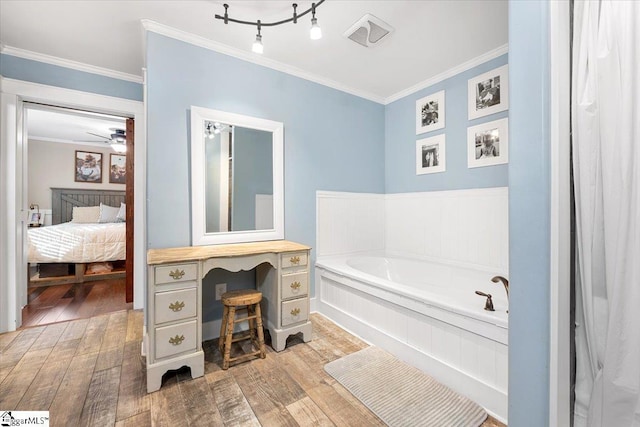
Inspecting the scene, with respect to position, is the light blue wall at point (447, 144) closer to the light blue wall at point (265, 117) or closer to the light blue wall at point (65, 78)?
the light blue wall at point (265, 117)

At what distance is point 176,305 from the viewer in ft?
5.55

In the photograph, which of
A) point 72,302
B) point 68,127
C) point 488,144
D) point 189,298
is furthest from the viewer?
point 68,127

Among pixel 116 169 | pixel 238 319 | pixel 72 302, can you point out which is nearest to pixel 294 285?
pixel 238 319

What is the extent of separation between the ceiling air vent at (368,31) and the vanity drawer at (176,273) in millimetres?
2088

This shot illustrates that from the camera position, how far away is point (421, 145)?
3066 mm

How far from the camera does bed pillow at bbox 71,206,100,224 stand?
5.43 meters

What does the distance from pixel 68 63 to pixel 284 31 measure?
2.13 m

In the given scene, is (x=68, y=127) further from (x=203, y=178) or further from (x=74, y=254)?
(x=203, y=178)

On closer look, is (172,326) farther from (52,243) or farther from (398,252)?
(52,243)

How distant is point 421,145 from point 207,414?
9.89ft

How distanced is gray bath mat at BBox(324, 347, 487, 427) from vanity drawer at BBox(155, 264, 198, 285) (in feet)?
3.63

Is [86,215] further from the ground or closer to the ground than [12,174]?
closer to the ground

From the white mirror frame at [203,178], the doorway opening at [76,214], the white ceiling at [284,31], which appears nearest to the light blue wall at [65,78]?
the white ceiling at [284,31]

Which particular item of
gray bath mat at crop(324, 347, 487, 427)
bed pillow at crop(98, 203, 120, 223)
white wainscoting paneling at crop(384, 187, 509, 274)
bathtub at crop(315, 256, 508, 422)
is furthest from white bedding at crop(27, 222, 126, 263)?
white wainscoting paneling at crop(384, 187, 509, 274)
